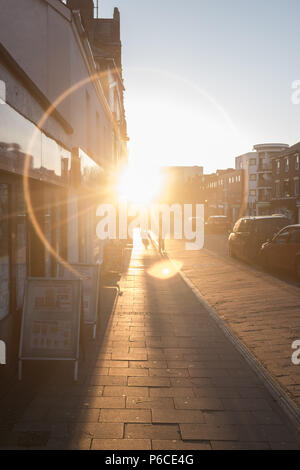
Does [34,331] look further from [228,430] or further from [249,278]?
[249,278]

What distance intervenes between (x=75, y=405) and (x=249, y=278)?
10699 mm

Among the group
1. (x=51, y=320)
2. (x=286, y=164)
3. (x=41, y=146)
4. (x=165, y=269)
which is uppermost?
(x=286, y=164)

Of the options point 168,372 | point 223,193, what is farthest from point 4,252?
point 223,193

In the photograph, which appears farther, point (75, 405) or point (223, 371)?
point (223, 371)

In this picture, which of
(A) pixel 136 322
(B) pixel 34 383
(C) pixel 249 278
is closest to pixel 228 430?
(B) pixel 34 383

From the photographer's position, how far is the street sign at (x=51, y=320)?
18.8 feet

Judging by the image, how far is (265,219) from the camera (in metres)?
20.6

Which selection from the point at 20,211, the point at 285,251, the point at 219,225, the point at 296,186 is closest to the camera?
the point at 20,211

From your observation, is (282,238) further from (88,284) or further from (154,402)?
(154,402)

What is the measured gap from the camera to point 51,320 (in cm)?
586

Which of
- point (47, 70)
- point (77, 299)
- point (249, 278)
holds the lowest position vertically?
point (249, 278)

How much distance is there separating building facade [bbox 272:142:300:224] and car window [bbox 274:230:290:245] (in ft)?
131

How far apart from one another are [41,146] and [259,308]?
5.44 m
